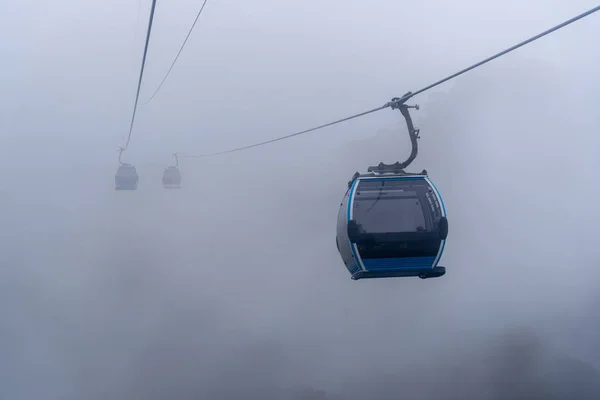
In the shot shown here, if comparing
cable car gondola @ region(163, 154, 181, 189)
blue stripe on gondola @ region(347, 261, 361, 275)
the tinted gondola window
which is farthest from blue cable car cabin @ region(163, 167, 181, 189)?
the tinted gondola window

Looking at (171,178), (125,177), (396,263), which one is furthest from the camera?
(171,178)

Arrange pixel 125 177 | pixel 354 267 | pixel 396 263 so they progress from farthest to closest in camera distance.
A: 1. pixel 125 177
2. pixel 354 267
3. pixel 396 263

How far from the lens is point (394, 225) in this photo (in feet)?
36.8

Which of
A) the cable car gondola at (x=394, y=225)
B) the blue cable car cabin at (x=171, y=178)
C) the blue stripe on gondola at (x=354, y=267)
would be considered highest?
the blue cable car cabin at (x=171, y=178)

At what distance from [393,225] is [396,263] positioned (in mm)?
750

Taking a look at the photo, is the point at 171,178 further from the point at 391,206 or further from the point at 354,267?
the point at 391,206

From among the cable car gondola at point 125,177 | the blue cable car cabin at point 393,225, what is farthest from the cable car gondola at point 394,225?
the cable car gondola at point 125,177

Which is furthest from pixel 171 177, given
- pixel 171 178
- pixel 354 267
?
pixel 354 267

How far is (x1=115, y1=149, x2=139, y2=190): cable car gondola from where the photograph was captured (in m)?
26.5

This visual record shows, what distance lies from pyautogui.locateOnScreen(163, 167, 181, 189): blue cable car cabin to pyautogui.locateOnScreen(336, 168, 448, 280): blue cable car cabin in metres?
18.2

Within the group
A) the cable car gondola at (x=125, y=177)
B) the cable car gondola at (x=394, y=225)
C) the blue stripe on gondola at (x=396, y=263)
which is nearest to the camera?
the cable car gondola at (x=394, y=225)

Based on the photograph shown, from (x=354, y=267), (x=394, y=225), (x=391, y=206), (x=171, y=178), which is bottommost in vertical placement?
(x=354, y=267)

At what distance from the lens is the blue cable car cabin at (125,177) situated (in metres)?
26.5

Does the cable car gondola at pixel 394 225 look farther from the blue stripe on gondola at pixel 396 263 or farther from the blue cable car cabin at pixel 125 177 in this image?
the blue cable car cabin at pixel 125 177
